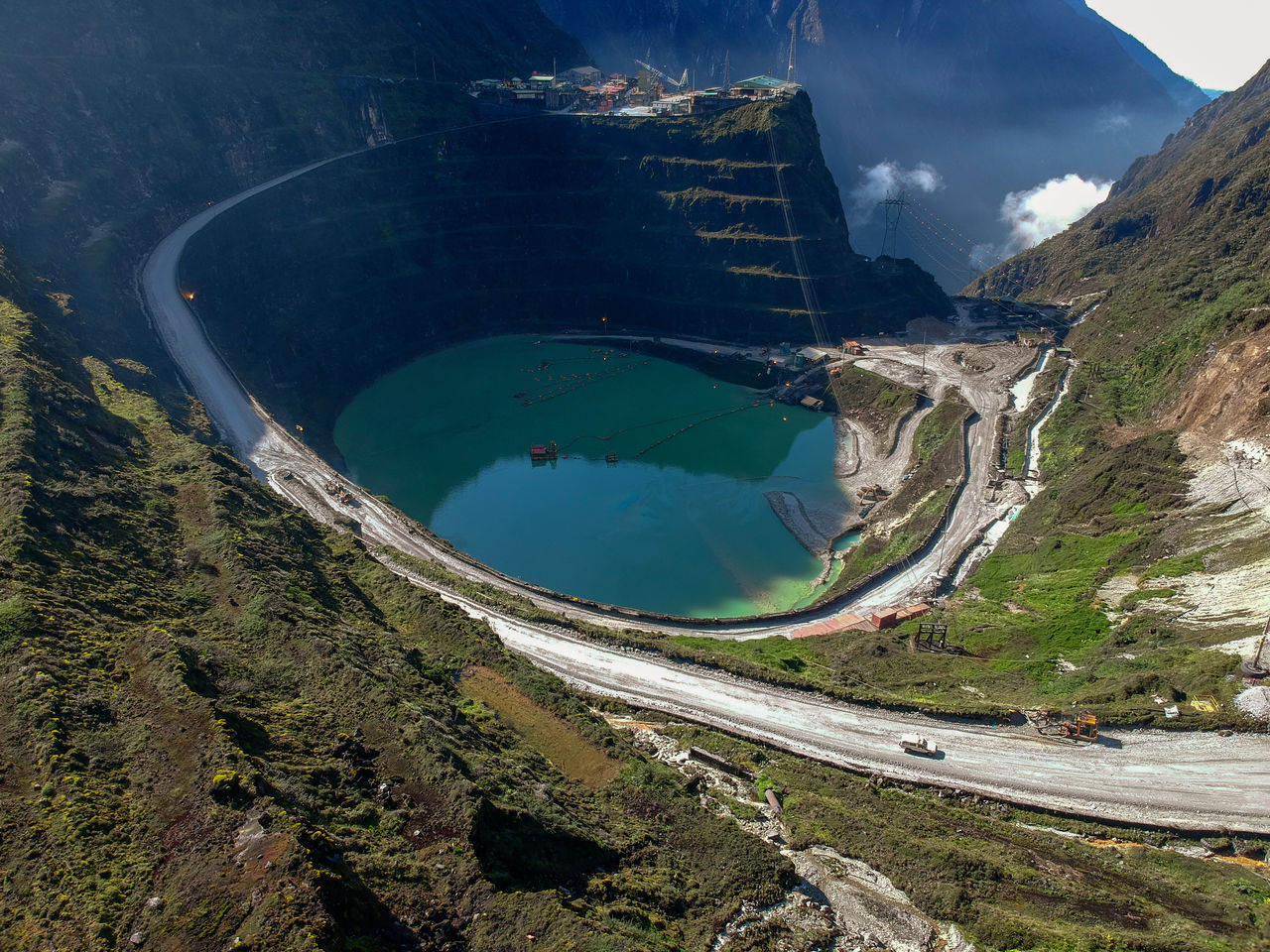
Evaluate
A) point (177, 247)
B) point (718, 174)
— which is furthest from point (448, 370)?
point (718, 174)

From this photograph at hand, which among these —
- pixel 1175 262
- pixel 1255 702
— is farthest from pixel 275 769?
pixel 1175 262

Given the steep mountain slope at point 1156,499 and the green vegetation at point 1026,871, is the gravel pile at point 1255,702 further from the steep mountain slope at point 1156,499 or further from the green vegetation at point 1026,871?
the green vegetation at point 1026,871

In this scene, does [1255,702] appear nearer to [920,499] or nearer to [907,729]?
[907,729]

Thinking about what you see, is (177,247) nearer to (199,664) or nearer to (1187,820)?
(199,664)

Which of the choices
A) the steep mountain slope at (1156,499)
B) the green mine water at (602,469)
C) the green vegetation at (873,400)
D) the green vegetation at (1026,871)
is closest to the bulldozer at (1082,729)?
the steep mountain slope at (1156,499)

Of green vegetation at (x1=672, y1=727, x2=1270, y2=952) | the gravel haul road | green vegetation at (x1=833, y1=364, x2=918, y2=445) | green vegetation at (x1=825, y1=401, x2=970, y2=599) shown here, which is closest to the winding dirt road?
the gravel haul road

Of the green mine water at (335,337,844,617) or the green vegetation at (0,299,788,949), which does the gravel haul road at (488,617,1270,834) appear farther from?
the green mine water at (335,337,844,617)
